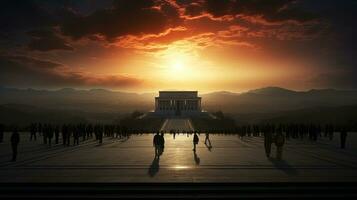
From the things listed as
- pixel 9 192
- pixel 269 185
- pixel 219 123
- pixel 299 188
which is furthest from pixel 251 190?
pixel 219 123

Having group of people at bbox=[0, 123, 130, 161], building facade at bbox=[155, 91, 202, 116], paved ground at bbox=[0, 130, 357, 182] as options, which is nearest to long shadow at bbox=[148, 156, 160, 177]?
paved ground at bbox=[0, 130, 357, 182]

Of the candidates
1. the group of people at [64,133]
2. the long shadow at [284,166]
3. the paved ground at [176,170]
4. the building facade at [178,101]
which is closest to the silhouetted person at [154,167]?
the paved ground at [176,170]

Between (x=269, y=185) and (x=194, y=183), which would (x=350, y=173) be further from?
(x=194, y=183)

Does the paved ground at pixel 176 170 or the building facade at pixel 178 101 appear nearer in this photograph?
the paved ground at pixel 176 170

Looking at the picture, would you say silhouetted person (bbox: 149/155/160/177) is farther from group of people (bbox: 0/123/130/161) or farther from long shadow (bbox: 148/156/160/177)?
group of people (bbox: 0/123/130/161)

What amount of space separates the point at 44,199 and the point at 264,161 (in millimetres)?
10161

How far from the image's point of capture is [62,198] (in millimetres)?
10086

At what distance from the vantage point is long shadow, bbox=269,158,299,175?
13.3 meters

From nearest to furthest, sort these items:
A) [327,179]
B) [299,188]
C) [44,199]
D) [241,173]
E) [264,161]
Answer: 1. [44,199]
2. [299,188]
3. [327,179]
4. [241,173]
5. [264,161]

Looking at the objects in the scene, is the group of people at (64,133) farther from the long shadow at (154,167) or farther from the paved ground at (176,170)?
the long shadow at (154,167)

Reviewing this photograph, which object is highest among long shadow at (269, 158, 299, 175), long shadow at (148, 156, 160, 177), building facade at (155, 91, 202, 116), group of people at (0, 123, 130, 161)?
building facade at (155, 91, 202, 116)

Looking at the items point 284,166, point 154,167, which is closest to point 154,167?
point 154,167

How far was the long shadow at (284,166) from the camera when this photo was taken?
13.3m

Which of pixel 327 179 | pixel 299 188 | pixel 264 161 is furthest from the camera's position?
pixel 264 161
